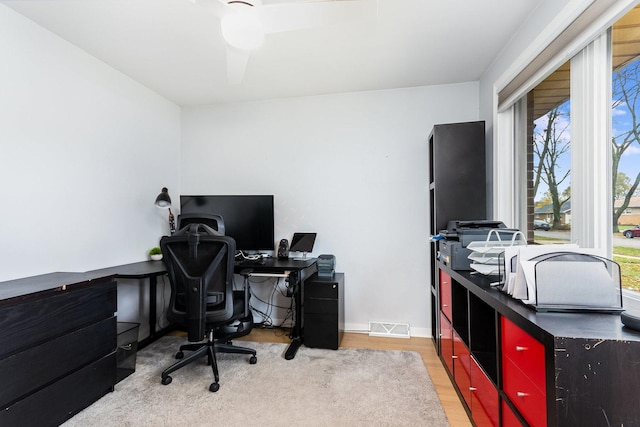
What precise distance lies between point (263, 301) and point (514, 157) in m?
2.75

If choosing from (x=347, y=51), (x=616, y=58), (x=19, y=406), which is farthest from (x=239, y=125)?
(x=616, y=58)

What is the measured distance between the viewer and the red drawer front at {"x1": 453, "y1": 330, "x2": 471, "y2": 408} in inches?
66.2

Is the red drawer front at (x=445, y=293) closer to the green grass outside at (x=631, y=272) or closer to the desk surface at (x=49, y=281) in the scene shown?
the green grass outside at (x=631, y=272)

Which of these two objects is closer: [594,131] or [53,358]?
[594,131]

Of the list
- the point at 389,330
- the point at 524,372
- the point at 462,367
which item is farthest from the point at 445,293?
the point at 524,372

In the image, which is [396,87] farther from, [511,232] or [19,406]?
[19,406]

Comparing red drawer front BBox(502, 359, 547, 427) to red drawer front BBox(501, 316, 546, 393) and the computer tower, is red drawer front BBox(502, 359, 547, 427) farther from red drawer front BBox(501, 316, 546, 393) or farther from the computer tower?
the computer tower

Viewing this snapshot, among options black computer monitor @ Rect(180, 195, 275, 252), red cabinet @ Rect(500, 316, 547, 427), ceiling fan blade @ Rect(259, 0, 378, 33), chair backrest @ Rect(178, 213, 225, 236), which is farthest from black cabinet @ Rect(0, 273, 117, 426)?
red cabinet @ Rect(500, 316, 547, 427)

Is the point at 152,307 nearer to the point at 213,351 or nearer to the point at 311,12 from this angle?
the point at 213,351

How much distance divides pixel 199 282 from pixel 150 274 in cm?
62

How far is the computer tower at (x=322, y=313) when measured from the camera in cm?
259

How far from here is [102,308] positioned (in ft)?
6.27

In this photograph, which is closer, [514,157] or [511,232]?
[511,232]

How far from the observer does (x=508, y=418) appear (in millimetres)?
1181
